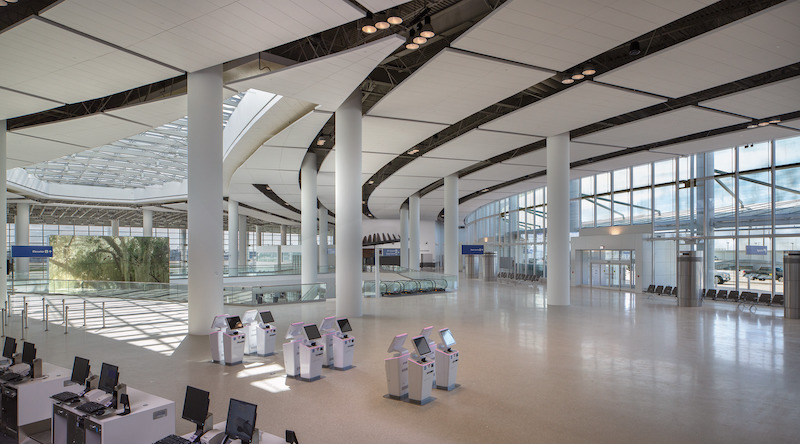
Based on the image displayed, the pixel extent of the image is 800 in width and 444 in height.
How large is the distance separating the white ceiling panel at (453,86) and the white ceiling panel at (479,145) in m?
3.20

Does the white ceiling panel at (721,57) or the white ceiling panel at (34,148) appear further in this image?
the white ceiling panel at (34,148)

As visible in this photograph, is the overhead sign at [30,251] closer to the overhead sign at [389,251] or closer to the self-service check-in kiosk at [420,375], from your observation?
the overhead sign at [389,251]

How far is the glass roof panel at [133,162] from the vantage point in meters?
23.0

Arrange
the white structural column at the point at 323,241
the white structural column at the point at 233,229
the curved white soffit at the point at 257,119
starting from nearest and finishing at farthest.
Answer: the curved white soffit at the point at 257,119 < the white structural column at the point at 233,229 < the white structural column at the point at 323,241

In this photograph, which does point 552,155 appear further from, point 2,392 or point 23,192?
point 23,192

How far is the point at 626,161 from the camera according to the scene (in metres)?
24.4

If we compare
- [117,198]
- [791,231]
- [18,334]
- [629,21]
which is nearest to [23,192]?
[117,198]

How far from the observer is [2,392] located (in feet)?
19.8

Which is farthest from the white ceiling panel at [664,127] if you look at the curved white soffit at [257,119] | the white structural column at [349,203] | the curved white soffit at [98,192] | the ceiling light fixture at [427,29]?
the curved white soffit at [98,192]

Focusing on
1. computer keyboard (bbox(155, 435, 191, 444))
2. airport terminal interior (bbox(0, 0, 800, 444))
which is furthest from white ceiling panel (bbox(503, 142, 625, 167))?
computer keyboard (bbox(155, 435, 191, 444))

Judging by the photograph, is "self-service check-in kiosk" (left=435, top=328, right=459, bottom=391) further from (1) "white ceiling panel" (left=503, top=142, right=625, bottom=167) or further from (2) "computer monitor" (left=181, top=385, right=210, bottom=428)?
(1) "white ceiling panel" (left=503, top=142, right=625, bottom=167)

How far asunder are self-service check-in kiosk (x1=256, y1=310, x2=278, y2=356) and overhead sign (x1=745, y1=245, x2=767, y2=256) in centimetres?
2067

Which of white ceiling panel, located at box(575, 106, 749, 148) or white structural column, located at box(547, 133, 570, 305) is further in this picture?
white structural column, located at box(547, 133, 570, 305)

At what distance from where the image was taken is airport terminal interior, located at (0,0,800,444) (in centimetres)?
654
